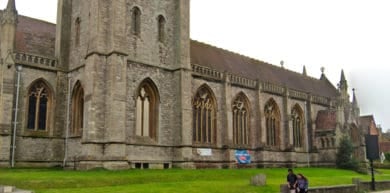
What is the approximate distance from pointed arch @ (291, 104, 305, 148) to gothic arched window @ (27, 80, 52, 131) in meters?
29.6

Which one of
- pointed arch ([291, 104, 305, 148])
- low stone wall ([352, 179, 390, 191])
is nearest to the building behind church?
pointed arch ([291, 104, 305, 148])

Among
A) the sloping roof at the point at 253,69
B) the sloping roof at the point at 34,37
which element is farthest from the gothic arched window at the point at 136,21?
the sloping roof at the point at 253,69

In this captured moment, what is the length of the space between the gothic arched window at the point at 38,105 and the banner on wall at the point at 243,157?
18060mm

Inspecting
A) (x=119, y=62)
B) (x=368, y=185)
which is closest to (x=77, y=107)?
(x=119, y=62)

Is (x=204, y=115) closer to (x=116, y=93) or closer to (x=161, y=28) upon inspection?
(x=161, y=28)

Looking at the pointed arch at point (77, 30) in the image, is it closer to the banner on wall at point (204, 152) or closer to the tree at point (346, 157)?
the banner on wall at point (204, 152)

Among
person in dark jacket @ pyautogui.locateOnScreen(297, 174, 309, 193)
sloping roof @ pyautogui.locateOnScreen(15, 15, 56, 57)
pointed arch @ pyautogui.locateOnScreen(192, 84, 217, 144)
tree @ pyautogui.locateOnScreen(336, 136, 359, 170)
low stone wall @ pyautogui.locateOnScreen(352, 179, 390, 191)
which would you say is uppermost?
sloping roof @ pyautogui.locateOnScreen(15, 15, 56, 57)

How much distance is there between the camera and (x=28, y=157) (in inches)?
1254

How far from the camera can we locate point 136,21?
114ft

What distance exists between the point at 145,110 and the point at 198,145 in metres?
6.61

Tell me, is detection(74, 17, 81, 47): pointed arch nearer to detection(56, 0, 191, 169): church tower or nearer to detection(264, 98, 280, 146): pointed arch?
detection(56, 0, 191, 169): church tower

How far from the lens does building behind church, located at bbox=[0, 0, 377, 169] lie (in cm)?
3080

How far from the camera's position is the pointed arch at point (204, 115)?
3956cm

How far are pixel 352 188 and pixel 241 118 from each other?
19038 mm
